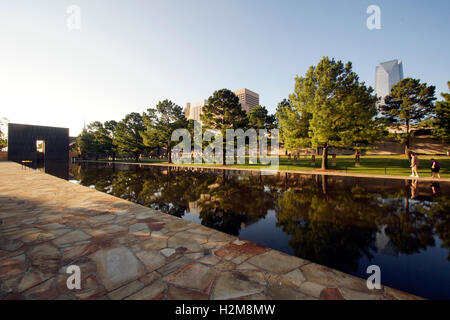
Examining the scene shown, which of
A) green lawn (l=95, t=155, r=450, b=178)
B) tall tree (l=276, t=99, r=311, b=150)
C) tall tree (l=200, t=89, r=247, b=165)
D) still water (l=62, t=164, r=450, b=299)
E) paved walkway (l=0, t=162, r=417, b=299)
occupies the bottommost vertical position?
still water (l=62, t=164, r=450, b=299)

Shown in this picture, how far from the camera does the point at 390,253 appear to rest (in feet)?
13.2

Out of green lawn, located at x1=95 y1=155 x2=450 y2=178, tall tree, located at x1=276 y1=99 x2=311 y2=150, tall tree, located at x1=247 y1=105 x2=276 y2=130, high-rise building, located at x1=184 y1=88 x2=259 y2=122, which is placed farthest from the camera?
high-rise building, located at x1=184 y1=88 x2=259 y2=122

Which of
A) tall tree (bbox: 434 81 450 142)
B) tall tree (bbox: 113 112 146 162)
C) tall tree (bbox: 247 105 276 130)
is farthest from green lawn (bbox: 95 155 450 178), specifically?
tall tree (bbox: 113 112 146 162)

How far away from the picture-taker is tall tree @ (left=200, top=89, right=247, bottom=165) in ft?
97.6

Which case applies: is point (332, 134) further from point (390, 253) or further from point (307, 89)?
point (390, 253)

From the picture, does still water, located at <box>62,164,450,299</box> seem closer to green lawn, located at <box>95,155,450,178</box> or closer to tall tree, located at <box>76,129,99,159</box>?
green lawn, located at <box>95,155,450,178</box>

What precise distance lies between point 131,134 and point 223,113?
95.9ft

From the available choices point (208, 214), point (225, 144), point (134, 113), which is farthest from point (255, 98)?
point (208, 214)

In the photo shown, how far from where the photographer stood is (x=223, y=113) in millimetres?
30359

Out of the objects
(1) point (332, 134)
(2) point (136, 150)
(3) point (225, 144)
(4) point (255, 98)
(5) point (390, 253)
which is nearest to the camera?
(5) point (390, 253)

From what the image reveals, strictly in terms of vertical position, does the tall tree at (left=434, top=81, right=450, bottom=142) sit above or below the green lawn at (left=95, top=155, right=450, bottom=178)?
above

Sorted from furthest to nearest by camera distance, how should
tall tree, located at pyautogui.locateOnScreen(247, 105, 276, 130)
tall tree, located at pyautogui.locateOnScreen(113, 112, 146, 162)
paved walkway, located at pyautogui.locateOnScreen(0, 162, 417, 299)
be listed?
1. tall tree, located at pyautogui.locateOnScreen(113, 112, 146, 162)
2. tall tree, located at pyautogui.locateOnScreen(247, 105, 276, 130)
3. paved walkway, located at pyautogui.locateOnScreen(0, 162, 417, 299)

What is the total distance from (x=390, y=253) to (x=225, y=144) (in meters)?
26.7

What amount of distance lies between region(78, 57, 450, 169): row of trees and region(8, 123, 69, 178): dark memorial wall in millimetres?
19651
